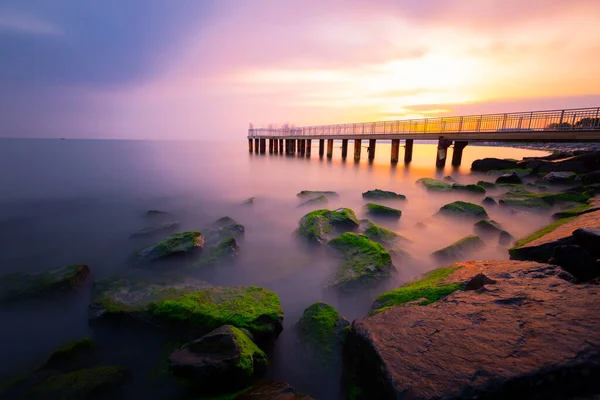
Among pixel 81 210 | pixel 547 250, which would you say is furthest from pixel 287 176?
pixel 547 250

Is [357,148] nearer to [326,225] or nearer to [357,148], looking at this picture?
[357,148]

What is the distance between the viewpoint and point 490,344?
8.27 feet

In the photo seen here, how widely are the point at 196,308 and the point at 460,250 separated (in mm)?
5912

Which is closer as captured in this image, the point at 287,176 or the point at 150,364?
the point at 150,364

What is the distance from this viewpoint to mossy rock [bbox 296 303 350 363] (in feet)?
12.4

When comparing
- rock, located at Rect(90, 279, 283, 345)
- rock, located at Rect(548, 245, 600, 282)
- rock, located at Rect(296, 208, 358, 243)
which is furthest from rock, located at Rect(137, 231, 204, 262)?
rock, located at Rect(548, 245, 600, 282)

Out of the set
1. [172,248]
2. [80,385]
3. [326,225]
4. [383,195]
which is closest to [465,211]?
[383,195]

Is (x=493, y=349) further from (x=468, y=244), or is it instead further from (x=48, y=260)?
(x=48, y=260)

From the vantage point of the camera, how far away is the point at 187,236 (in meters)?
7.36

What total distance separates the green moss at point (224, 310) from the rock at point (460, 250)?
4.34 m

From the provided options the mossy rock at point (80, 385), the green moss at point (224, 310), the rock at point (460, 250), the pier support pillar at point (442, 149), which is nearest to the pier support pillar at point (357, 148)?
the pier support pillar at point (442, 149)

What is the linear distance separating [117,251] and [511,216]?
40.4 ft

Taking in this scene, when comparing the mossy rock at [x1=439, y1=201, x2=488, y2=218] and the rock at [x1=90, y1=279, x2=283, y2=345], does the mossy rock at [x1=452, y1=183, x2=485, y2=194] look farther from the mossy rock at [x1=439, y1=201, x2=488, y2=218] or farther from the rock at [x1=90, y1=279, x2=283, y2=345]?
the rock at [x1=90, y1=279, x2=283, y2=345]

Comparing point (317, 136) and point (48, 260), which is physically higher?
point (317, 136)
